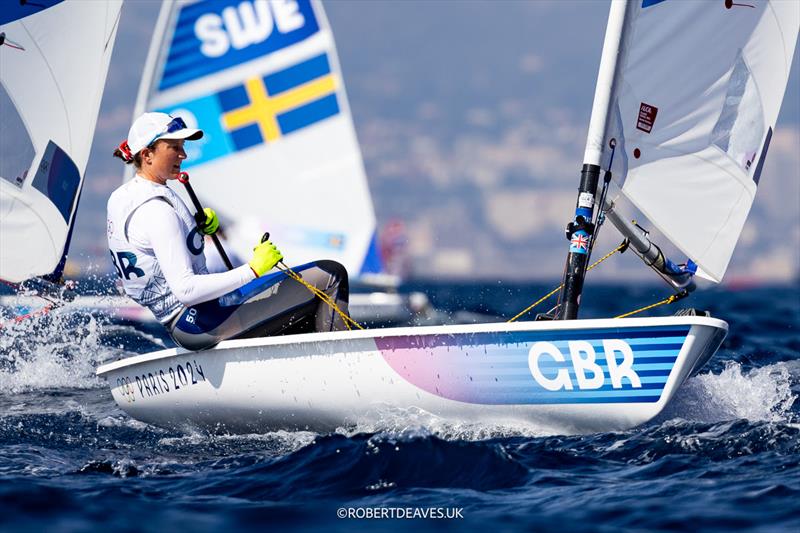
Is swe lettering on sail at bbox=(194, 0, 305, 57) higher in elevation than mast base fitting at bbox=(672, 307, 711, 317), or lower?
higher

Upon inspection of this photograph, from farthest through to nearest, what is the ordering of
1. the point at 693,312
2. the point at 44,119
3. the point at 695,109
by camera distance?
the point at 44,119
the point at 695,109
the point at 693,312

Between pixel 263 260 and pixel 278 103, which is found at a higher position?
pixel 278 103

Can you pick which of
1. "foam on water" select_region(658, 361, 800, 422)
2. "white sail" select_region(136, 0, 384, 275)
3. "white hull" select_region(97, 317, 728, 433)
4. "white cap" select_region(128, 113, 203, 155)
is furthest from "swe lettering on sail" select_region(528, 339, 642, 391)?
"white sail" select_region(136, 0, 384, 275)

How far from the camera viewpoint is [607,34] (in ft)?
17.1

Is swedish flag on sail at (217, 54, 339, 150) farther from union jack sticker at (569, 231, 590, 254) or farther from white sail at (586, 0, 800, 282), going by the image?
union jack sticker at (569, 231, 590, 254)

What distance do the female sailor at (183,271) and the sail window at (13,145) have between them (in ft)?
6.31

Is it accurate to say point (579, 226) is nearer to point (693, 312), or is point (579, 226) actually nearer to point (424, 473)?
point (693, 312)

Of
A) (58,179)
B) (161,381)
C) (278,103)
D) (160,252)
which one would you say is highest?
(278,103)

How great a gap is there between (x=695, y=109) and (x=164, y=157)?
269 cm

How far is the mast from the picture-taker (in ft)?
16.7

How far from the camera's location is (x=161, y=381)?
17.7 ft

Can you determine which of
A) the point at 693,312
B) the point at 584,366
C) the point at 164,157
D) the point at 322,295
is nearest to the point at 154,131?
the point at 164,157

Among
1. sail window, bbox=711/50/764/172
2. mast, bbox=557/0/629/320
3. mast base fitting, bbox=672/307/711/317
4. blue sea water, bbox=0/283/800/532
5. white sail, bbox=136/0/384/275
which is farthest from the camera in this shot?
white sail, bbox=136/0/384/275

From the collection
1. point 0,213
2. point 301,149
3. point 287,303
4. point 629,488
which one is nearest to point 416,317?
point 301,149
